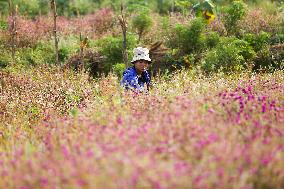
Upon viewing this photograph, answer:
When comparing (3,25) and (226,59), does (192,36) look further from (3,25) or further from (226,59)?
(3,25)

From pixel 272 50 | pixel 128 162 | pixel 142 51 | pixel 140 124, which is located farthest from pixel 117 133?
pixel 272 50

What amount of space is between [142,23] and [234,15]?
2197 millimetres

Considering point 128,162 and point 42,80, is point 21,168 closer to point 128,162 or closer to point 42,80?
point 128,162

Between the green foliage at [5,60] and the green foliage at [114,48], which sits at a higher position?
the green foliage at [114,48]

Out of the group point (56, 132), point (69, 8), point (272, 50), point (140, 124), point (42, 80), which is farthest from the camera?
point (69, 8)

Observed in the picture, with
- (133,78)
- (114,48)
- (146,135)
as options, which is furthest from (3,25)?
(146,135)

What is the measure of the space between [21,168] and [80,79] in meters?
5.28

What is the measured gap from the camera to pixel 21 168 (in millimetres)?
2939

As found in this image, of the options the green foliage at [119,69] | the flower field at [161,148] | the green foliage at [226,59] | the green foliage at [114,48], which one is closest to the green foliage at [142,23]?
the green foliage at [114,48]

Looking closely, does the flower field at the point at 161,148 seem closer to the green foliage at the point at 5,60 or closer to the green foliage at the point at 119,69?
the green foliage at the point at 119,69

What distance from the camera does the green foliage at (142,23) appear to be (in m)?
10.8

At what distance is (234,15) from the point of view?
33.3 ft

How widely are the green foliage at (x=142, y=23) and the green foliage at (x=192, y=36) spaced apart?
3.96ft

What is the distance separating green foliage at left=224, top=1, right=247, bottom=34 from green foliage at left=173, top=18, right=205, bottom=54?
872mm
